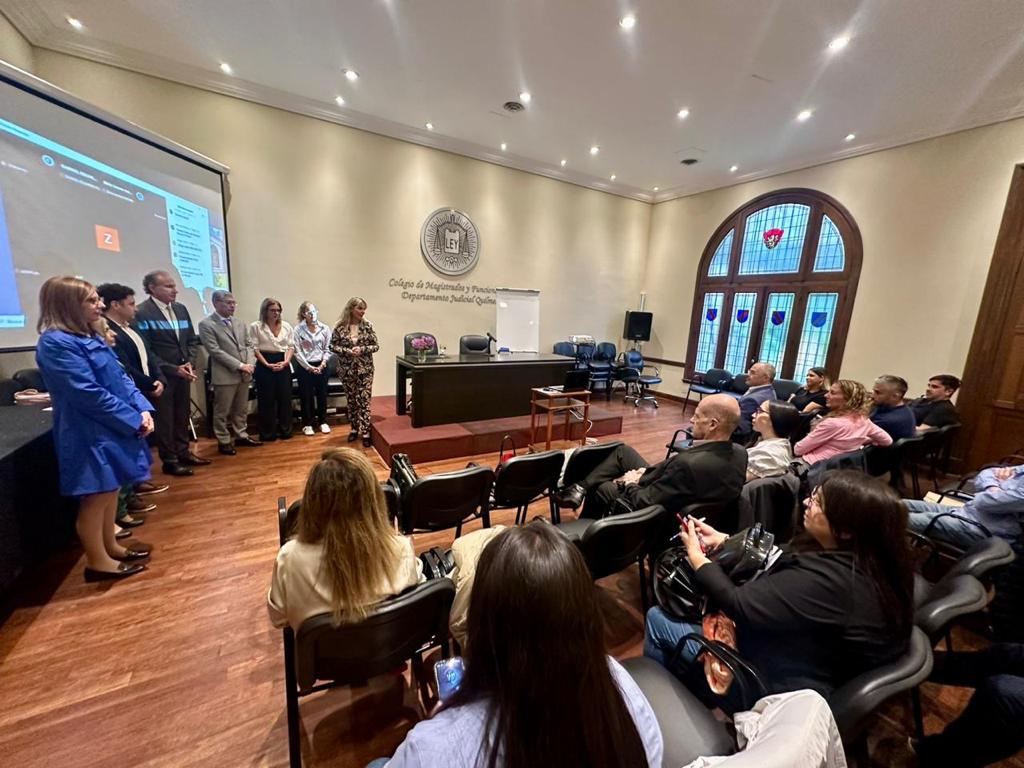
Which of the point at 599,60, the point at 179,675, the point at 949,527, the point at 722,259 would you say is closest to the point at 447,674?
the point at 179,675

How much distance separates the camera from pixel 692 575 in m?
1.42

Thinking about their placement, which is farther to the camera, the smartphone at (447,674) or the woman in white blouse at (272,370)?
the woman in white blouse at (272,370)

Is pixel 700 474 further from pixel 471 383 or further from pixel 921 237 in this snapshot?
pixel 921 237

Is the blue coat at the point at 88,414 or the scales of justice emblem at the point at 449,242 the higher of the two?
the scales of justice emblem at the point at 449,242

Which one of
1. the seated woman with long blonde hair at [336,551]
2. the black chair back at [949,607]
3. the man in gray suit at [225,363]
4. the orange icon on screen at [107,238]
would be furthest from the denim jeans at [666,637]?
the orange icon on screen at [107,238]

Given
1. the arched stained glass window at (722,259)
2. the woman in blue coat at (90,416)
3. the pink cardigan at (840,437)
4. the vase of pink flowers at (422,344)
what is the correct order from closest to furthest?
the woman in blue coat at (90,416), the pink cardigan at (840,437), the vase of pink flowers at (422,344), the arched stained glass window at (722,259)

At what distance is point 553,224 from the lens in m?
6.84

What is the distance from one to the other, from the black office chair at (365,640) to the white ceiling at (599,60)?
405 centimetres

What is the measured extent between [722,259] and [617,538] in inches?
265

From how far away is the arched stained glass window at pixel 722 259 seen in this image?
261 inches

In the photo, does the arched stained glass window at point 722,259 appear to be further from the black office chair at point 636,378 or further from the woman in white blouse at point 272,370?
the woman in white blouse at point 272,370

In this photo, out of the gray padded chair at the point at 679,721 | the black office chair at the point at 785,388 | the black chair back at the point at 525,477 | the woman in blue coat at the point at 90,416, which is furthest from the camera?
the black office chair at the point at 785,388

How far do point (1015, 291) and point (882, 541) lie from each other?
5305mm

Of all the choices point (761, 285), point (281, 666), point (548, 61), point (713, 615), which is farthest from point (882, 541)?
point (761, 285)
